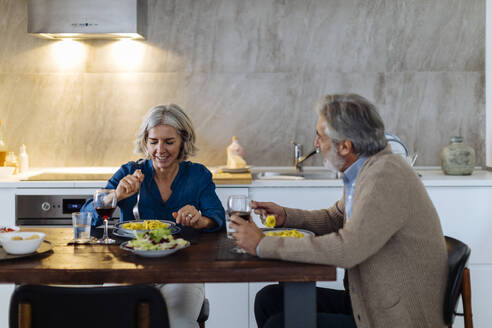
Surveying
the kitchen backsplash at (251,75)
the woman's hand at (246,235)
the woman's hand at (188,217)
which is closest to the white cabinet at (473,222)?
the kitchen backsplash at (251,75)

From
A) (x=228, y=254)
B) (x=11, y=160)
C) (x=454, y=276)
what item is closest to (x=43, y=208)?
(x=11, y=160)

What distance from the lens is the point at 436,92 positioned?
3.52m

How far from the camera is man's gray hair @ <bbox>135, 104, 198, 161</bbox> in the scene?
2.32 meters

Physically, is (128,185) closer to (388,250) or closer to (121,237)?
(121,237)

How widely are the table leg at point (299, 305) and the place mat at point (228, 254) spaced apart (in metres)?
0.14

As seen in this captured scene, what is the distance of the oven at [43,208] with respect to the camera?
292cm

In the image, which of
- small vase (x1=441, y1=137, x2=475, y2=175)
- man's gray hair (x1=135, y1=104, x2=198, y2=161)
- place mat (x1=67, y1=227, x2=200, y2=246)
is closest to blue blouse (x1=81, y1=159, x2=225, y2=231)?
man's gray hair (x1=135, y1=104, x2=198, y2=161)

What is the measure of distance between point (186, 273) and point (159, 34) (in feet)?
8.09

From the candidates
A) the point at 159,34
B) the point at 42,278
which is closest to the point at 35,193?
the point at 159,34

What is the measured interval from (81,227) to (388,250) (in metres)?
0.98

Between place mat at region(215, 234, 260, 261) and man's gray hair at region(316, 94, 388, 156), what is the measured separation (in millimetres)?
474

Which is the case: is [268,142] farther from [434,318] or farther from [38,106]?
[434,318]

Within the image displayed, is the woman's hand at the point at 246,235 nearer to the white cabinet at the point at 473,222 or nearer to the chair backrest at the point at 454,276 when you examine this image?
the chair backrest at the point at 454,276

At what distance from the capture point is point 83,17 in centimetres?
318
